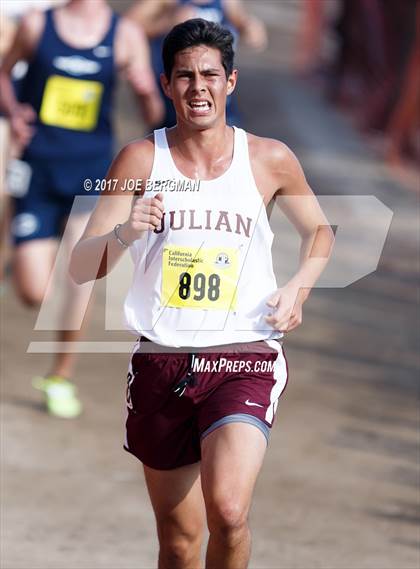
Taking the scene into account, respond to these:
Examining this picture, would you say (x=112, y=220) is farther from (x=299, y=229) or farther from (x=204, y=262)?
(x=299, y=229)

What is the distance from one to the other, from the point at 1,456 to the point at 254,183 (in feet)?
8.41

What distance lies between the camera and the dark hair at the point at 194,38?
13.1 ft

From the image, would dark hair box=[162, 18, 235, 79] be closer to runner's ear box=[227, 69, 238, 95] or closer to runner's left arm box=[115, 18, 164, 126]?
runner's ear box=[227, 69, 238, 95]

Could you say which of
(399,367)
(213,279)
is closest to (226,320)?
(213,279)

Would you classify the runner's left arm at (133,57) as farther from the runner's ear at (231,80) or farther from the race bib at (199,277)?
the race bib at (199,277)

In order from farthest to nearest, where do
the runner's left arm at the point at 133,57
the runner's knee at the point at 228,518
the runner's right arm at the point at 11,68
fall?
the runner's left arm at the point at 133,57 → the runner's right arm at the point at 11,68 → the runner's knee at the point at 228,518

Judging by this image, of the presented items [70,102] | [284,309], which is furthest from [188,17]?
[284,309]

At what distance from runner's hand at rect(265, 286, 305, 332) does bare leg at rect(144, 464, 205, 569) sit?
52 cm

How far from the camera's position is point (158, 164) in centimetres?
407

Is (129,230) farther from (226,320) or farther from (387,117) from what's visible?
(387,117)

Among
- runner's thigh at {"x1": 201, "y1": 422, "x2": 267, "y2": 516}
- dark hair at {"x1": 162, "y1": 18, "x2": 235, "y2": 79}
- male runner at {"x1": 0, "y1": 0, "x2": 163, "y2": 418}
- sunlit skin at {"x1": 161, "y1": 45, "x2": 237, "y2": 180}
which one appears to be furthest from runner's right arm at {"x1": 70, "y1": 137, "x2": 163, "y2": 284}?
male runner at {"x1": 0, "y1": 0, "x2": 163, "y2": 418}

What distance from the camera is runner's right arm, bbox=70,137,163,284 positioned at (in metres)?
4.02

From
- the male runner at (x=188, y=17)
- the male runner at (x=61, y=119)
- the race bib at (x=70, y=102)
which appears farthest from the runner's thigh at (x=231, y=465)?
the male runner at (x=188, y=17)

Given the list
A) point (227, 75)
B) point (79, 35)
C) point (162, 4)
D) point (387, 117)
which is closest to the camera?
point (227, 75)
